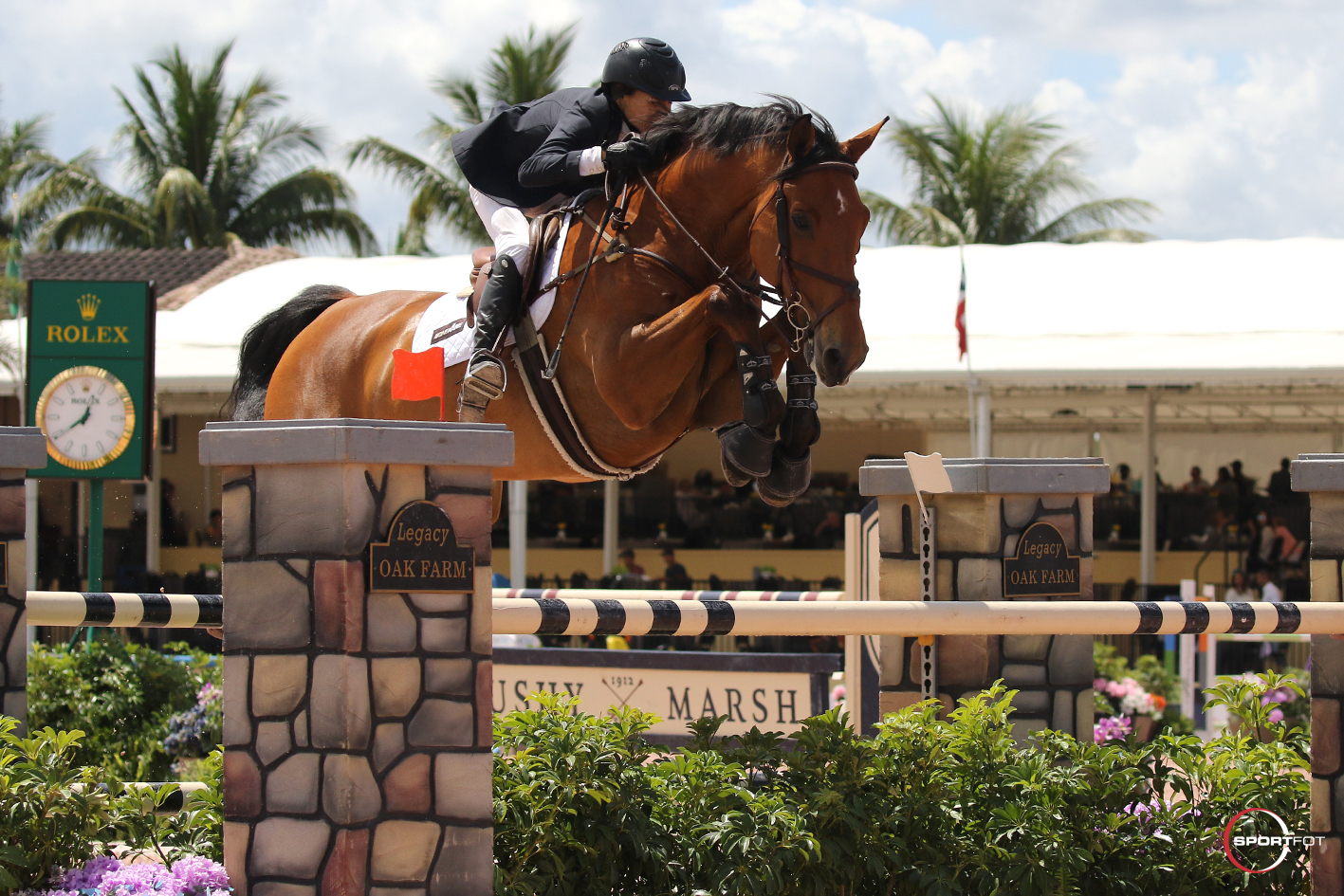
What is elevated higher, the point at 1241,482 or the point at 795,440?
the point at 795,440

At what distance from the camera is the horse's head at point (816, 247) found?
4188 millimetres

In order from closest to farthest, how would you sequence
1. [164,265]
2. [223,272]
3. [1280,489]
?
[1280,489] → [223,272] → [164,265]

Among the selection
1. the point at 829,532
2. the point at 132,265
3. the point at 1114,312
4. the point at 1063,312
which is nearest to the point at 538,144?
the point at 1063,312

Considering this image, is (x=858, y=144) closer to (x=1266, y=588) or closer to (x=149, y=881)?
(x=149, y=881)

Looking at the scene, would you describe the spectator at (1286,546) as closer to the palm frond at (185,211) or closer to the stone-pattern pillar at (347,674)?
the stone-pattern pillar at (347,674)

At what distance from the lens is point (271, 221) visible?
3209 centimetres

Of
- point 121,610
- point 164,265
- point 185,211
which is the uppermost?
point 185,211

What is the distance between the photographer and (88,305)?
926 centimetres

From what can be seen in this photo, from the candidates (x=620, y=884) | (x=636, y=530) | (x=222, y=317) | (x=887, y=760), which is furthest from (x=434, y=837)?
(x=636, y=530)

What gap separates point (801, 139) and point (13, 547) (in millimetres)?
2601

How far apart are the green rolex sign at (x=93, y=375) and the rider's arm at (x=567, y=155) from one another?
17.2 feet

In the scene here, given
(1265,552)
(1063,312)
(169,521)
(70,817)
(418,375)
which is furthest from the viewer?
(169,521)

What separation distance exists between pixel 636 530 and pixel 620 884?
1626cm

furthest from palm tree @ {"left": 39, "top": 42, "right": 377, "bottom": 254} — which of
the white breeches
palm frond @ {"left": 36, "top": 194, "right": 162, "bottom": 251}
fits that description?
the white breeches
